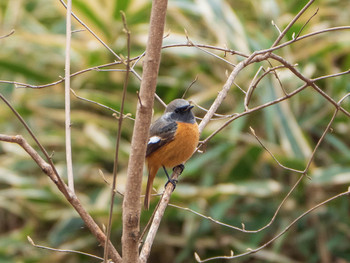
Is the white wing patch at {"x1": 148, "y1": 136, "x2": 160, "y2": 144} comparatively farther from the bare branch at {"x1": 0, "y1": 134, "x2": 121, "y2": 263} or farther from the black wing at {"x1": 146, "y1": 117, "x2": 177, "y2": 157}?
the bare branch at {"x1": 0, "y1": 134, "x2": 121, "y2": 263}

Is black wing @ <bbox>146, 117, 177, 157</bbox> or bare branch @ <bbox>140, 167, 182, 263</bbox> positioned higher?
black wing @ <bbox>146, 117, 177, 157</bbox>

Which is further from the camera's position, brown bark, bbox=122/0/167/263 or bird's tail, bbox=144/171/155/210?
bird's tail, bbox=144/171/155/210

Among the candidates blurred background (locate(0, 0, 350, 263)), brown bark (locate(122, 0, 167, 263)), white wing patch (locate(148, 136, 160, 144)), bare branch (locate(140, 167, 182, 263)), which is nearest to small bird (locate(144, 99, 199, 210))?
white wing patch (locate(148, 136, 160, 144))

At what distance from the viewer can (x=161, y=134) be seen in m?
2.41

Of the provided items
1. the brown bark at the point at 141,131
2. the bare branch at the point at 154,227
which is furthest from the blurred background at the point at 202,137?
the brown bark at the point at 141,131

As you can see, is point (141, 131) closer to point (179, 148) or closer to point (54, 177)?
point (54, 177)

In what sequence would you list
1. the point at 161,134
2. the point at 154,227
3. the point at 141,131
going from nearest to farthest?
1. the point at 141,131
2. the point at 154,227
3. the point at 161,134

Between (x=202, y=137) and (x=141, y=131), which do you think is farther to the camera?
(x=202, y=137)

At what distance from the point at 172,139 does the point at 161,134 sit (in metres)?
0.06

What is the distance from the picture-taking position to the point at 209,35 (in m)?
4.06

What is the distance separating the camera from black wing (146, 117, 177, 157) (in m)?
2.38

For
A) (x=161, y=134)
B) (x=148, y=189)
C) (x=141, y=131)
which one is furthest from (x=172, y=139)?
(x=141, y=131)

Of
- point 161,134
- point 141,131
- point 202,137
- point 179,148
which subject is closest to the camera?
point 141,131

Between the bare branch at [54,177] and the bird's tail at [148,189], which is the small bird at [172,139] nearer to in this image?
the bird's tail at [148,189]
